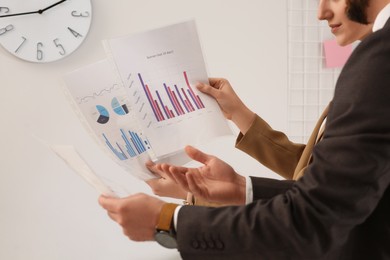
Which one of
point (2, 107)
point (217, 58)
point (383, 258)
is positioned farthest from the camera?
point (217, 58)

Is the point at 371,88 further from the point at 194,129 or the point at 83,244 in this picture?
the point at 83,244

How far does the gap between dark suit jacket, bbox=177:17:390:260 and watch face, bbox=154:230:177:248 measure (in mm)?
25

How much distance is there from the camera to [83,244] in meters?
2.05

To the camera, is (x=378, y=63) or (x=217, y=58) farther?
(x=217, y=58)

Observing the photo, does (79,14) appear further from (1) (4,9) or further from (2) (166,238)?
(2) (166,238)

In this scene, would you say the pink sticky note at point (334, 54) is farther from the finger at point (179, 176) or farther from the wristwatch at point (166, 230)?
the wristwatch at point (166, 230)

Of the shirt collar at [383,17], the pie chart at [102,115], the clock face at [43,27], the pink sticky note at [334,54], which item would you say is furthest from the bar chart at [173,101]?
the pink sticky note at [334,54]

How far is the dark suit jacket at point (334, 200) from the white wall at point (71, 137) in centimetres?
142

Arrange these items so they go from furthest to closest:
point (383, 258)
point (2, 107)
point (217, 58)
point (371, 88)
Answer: point (217, 58) < point (2, 107) < point (383, 258) < point (371, 88)

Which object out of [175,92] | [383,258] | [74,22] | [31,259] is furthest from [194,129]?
[31,259]

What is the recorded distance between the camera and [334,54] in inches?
90.6

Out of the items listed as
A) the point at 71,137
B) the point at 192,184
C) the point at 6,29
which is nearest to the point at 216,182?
the point at 192,184

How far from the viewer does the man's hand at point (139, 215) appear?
29.8 inches

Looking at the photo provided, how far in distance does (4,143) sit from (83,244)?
0.58m
